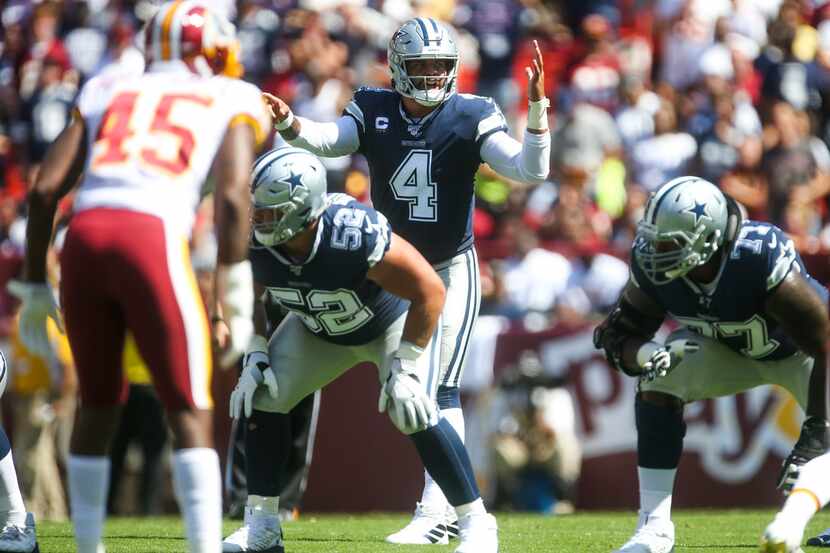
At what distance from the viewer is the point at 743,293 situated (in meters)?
5.52

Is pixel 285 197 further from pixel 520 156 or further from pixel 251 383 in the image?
pixel 520 156

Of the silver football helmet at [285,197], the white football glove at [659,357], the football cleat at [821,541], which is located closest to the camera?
the silver football helmet at [285,197]

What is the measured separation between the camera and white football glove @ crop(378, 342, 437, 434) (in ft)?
16.8

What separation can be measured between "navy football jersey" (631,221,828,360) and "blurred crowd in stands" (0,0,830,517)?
166 inches

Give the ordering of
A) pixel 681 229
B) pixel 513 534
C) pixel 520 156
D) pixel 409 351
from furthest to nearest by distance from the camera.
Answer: pixel 513 534 → pixel 520 156 → pixel 681 229 → pixel 409 351

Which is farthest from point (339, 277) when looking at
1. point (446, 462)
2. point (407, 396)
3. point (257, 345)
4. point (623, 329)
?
point (623, 329)

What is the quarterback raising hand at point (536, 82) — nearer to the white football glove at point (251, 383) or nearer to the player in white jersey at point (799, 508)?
the white football glove at point (251, 383)

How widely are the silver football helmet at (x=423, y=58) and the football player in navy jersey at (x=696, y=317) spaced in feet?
4.51

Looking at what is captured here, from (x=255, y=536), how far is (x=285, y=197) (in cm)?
138

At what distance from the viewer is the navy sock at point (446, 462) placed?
17.2ft

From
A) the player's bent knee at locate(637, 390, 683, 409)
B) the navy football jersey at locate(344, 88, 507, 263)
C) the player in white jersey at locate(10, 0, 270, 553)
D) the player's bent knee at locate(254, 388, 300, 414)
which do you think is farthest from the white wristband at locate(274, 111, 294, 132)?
the player's bent knee at locate(637, 390, 683, 409)

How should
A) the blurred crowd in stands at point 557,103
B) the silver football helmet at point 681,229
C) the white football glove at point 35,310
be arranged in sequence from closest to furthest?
the white football glove at point 35,310, the silver football helmet at point 681,229, the blurred crowd in stands at point 557,103

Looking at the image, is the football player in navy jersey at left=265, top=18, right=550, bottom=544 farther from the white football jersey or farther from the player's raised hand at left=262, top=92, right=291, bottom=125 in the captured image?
the white football jersey

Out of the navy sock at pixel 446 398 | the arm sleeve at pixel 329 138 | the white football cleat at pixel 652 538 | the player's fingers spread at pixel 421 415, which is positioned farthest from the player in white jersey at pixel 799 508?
the arm sleeve at pixel 329 138
